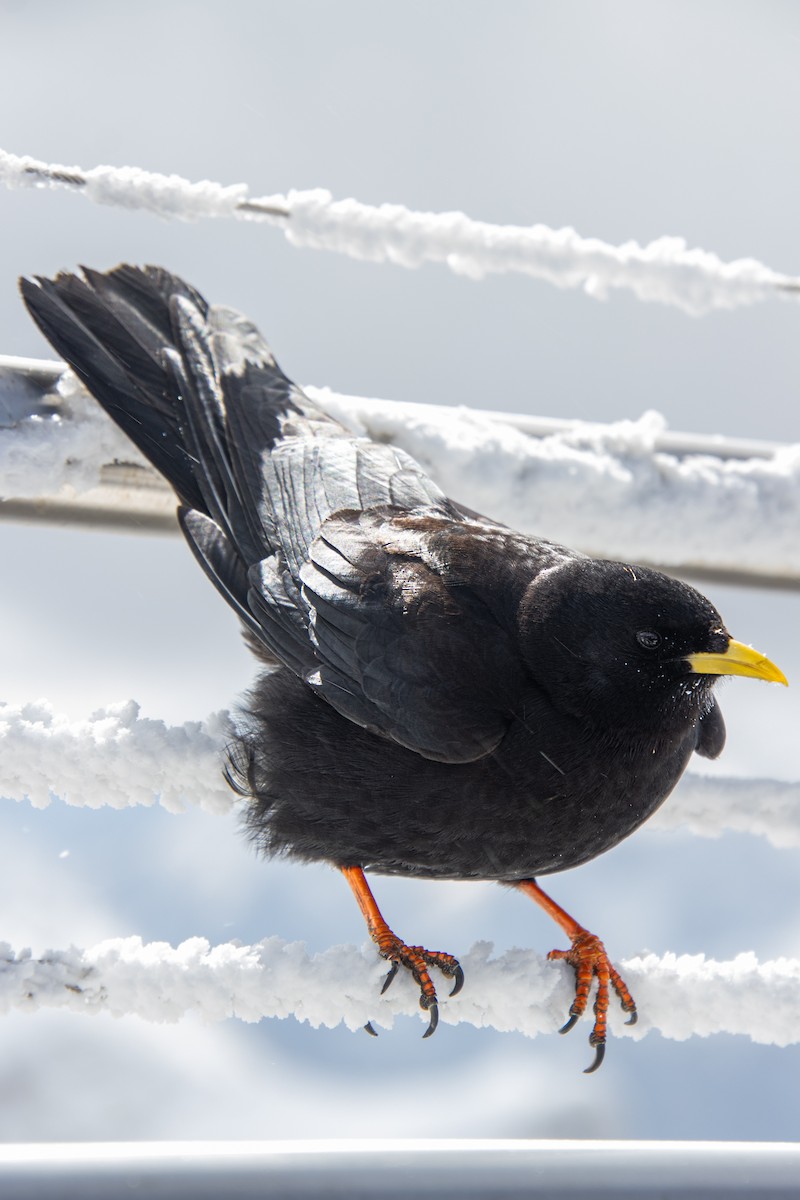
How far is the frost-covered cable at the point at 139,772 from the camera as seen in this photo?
5.02 feet

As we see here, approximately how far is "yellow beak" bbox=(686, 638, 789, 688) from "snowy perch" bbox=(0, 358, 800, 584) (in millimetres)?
306

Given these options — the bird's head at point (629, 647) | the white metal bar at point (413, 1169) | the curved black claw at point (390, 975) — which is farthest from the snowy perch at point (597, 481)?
the white metal bar at point (413, 1169)

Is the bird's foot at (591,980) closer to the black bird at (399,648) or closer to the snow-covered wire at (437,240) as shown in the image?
the black bird at (399,648)

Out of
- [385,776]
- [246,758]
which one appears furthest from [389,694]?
[246,758]

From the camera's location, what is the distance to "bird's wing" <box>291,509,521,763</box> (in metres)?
1.77

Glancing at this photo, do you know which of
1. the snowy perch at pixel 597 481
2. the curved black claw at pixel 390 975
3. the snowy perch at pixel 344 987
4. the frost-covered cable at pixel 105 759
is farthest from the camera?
the snowy perch at pixel 597 481

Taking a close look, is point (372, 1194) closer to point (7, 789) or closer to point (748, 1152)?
point (748, 1152)

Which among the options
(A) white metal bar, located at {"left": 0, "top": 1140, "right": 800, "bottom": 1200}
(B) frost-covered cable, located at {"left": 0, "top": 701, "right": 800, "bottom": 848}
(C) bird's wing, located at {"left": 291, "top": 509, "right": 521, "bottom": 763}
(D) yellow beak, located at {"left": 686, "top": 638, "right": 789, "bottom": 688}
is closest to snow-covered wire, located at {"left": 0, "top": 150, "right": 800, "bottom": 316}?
(C) bird's wing, located at {"left": 291, "top": 509, "right": 521, "bottom": 763}

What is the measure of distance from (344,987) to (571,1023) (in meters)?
0.50

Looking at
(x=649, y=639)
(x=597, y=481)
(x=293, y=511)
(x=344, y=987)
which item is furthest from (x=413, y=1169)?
(x=293, y=511)

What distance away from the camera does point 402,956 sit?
183 centimetres

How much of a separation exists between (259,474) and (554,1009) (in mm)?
1141

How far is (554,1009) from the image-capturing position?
1.59 metres

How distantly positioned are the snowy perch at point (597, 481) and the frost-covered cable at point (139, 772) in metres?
0.44
